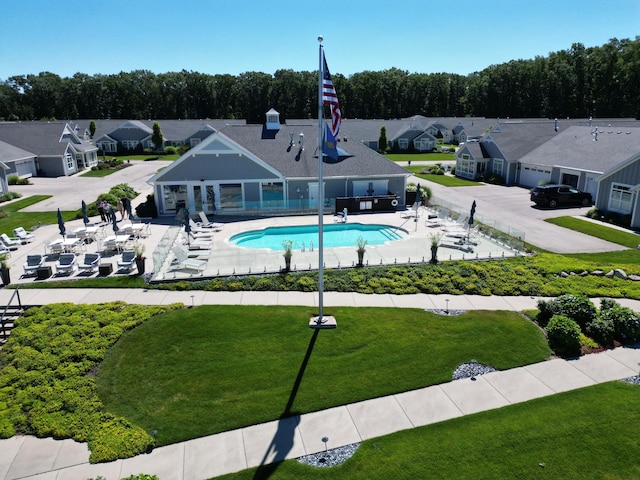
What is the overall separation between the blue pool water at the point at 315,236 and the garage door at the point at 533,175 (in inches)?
882

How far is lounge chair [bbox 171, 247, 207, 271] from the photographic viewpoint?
20.4 meters

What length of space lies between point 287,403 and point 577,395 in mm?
8076

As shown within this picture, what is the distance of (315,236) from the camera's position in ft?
Answer: 89.5

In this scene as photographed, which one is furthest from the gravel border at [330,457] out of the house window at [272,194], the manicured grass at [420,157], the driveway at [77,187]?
the manicured grass at [420,157]

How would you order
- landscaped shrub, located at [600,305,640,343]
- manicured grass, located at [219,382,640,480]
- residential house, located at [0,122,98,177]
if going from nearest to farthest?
manicured grass, located at [219,382,640,480], landscaped shrub, located at [600,305,640,343], residential house, located at [0,122,98,177]

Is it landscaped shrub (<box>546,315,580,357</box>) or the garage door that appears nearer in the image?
landscaped shrub (<box>546,315,580,357</box>)

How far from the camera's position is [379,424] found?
1096 cm

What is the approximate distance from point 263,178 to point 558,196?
78.3 ft

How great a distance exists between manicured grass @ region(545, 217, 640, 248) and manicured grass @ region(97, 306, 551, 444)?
14792 millimetres

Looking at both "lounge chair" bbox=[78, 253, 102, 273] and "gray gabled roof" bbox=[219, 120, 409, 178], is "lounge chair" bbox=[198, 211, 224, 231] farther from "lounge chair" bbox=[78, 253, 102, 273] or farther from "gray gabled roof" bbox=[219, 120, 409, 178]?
"lounge chair" bbox=[78, 253, 102, 273]

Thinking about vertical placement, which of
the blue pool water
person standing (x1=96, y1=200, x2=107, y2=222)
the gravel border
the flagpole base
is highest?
person standing (x1=96, y1=200, x2=107, y2=222)

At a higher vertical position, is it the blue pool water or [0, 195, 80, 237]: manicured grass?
[0, 195, 80, 237]: manicured grass

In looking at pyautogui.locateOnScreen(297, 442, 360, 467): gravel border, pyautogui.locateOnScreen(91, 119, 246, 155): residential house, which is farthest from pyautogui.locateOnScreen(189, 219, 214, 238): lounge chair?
pyautogui.locateOnScreen(91, 119, 246, 155): residential house

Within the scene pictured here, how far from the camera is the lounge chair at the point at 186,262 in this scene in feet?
66.8
